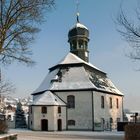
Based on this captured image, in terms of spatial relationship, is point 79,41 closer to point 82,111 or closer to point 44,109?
point 82,111

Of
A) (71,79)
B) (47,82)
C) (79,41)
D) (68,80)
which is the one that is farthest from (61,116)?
(79,41)

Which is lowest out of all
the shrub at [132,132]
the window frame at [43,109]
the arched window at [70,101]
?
the shrub at [132,132]

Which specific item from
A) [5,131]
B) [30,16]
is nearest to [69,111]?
[5,131]

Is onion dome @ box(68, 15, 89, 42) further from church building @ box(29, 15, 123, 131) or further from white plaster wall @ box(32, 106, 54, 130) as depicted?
white plaster wall @ box(32, 106, 54, 130)

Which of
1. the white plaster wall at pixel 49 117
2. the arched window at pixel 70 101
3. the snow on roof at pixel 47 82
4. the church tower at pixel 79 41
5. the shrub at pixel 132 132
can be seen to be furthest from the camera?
the church tower at pixel 79 41

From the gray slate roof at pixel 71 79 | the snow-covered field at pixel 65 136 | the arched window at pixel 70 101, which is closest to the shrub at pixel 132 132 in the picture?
the snow-covered field at pixel 65 136

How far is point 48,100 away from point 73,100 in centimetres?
419

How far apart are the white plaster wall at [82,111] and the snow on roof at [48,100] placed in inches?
57.2

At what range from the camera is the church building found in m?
52.0

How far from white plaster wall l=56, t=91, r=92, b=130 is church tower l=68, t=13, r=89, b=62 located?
9.41 metres

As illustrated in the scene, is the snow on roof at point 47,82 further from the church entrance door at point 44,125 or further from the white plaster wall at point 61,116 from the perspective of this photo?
the church entrance door at point 44,125

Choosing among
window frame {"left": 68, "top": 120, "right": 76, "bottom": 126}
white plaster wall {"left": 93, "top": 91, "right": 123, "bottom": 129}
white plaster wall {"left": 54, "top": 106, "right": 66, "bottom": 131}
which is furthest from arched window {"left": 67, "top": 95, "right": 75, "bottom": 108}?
white plaster wall {"left": 93, "top": 91, "right": 123, "bottom": 129}

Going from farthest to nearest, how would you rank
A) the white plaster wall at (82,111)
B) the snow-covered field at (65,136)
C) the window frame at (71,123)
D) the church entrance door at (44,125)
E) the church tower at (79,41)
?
the church tower at (79,41), the window frame at (71,123), the white plaster wall at (82,111), the church entrance door at (44,125), the snow-covered field at (65,136)

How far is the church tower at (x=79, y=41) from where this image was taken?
2399 inches
